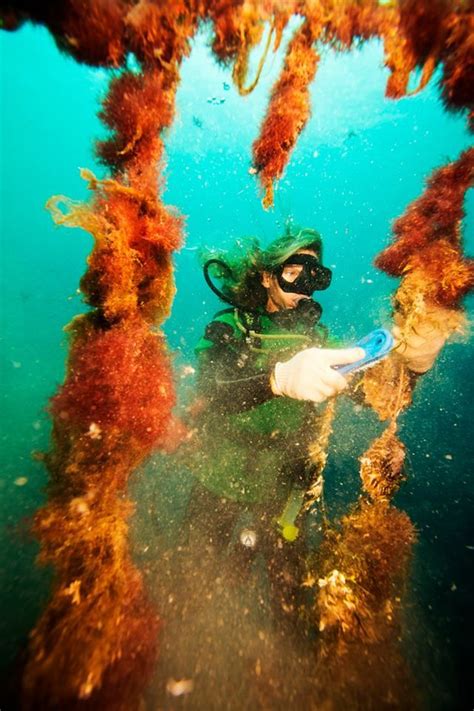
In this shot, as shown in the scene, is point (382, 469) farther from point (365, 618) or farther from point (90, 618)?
point (90, 618)

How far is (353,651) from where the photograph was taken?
9.71ft

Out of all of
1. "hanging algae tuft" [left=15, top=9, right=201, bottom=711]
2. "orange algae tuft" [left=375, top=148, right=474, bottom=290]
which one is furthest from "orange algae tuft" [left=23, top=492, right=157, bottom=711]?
"orange algae tuft" [left=375, top=148, right=474, bottom=290]

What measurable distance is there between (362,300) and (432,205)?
76.8 m

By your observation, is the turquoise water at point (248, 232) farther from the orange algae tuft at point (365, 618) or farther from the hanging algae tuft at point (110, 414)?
the orange algae tuft at point (365, 618)

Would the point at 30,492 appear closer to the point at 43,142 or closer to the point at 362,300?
the point at 362,300

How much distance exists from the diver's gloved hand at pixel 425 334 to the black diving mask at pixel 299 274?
4.94 feet

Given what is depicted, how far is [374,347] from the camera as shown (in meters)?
2.59

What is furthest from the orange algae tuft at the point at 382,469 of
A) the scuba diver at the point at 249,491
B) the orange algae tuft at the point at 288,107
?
the orange algae tuft at the point at 288,107

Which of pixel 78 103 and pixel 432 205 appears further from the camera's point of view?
pixel 78 103

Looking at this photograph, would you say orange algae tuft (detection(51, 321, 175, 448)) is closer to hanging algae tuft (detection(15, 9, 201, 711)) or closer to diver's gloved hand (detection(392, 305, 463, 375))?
hanging algae tuft (detection(15, 9, 201, 711))

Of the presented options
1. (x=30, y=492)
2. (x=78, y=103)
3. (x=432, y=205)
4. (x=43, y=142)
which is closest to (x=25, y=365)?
(x=30, y=492)

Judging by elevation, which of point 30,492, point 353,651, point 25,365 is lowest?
point 353,651

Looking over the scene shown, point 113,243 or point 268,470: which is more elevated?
point 113,243

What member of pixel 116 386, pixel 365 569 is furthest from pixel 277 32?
pixel 365 569
